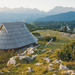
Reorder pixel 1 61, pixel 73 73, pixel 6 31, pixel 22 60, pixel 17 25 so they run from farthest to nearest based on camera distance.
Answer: pixel 17 25
pixel 6 31
pixel 1 61
pixel 22 60
pixel 73 73

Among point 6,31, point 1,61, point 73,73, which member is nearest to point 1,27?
point 6,31

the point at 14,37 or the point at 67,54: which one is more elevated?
the point at 14,37

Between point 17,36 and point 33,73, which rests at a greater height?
point 17,36

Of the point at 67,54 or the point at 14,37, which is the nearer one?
the point at 67,54

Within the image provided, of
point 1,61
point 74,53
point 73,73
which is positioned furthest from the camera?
point 1,61

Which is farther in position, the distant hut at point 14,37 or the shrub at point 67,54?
the distant hut at point 14,37

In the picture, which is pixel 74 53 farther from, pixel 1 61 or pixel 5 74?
pixel 1 61

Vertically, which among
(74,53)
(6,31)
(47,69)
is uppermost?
(6,31)

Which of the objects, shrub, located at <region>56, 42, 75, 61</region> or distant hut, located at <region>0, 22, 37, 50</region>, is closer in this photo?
shrub, located at <region>56, 42, 75, 61</region>
